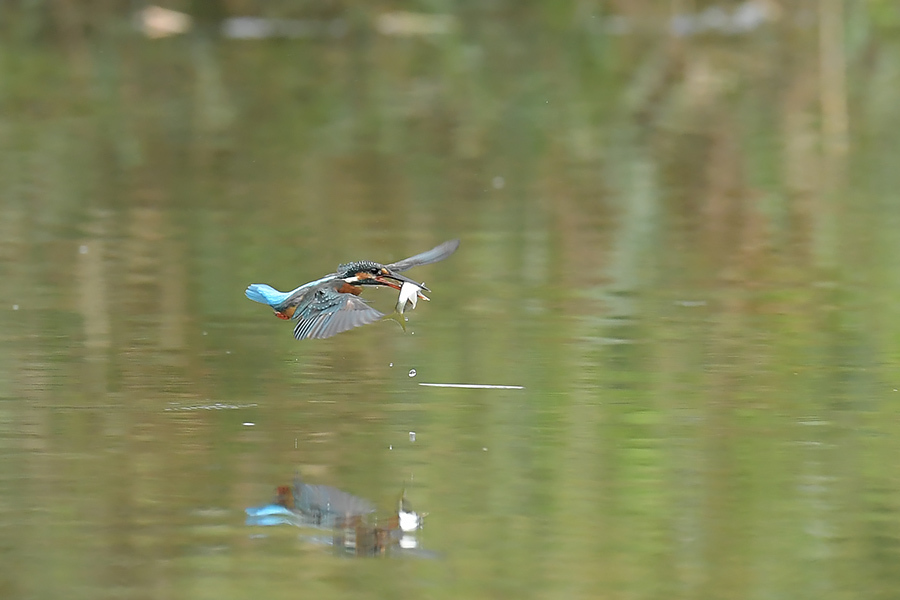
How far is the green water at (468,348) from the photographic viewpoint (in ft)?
15.7

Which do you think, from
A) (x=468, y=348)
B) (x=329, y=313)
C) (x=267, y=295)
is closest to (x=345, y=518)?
(x=329, y=313)

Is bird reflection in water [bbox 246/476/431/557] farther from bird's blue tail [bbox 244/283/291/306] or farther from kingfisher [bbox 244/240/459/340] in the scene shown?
bird's blue tail [bbox 244/283/291/306]

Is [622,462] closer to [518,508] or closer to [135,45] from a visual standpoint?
[518,508]

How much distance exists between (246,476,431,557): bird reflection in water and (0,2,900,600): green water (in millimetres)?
65

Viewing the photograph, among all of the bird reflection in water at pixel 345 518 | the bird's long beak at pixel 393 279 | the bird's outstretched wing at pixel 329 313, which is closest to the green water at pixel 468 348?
the bird reflection in water at pixel 345 518

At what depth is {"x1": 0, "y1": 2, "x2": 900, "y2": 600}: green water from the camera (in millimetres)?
4799

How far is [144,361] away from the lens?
6.95 m

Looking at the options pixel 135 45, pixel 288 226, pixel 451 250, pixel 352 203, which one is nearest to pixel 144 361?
Answer: pixel 451 250

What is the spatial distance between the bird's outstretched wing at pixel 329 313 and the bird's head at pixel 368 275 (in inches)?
2.4

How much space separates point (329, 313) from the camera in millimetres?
6047

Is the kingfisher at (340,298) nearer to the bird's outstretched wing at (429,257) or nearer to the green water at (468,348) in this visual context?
the bird's outstretched wing at (429,257)

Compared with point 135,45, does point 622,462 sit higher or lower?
lower

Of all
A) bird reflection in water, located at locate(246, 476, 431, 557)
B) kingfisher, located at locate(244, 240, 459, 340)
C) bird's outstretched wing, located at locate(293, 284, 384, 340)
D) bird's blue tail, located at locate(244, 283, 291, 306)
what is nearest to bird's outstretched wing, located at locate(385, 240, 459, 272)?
kingfisher, located at locate(244, 240, 459, 340)

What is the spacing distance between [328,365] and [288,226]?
3280 mm
